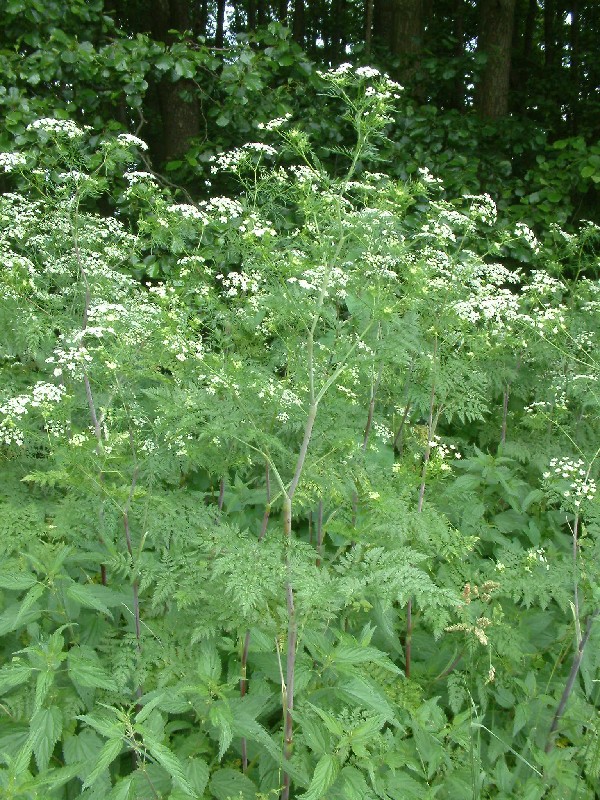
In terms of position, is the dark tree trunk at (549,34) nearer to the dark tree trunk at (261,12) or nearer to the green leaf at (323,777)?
Answer: the dark tree trunk at (261,12)

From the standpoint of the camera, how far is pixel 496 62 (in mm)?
8789

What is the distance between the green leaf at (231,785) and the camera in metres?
2.17

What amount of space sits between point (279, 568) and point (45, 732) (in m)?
0.93

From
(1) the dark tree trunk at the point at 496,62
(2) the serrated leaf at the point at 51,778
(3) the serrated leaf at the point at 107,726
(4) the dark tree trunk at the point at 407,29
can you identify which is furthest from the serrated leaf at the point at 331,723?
(1) the dark tree trunk at the point at 496,62

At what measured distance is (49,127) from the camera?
358 centimetres

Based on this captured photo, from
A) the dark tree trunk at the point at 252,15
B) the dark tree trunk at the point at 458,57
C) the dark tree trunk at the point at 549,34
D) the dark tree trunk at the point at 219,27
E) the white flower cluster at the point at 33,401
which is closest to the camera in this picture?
the white flower cluster at the point at 33,401

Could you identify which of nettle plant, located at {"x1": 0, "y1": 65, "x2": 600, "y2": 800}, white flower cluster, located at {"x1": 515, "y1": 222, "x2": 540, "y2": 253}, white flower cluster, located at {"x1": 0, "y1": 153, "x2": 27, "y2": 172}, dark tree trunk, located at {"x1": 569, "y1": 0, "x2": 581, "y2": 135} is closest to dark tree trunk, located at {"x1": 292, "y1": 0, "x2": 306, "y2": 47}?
dark tree trunk, located at {"x1": 569, "y1": 0, "x2": 581, "y2": 135}

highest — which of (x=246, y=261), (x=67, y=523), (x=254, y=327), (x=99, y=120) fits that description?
(x=99, y=120)

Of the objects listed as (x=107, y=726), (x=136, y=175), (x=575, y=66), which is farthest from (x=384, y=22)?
(x=107, y=726)

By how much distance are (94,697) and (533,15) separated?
15255 millimetres

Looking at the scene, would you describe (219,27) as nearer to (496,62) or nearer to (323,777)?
(496,62)

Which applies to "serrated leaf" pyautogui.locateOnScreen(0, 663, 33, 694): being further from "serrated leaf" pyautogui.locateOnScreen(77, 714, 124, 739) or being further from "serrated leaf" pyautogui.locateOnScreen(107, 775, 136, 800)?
"serrated leaf" pyautogui.locateOnScreen(107, 775, 136, 800)

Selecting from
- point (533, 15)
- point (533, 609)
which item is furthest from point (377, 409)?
point (533, 15)

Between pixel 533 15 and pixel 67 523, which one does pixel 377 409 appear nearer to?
pixel 67 523
